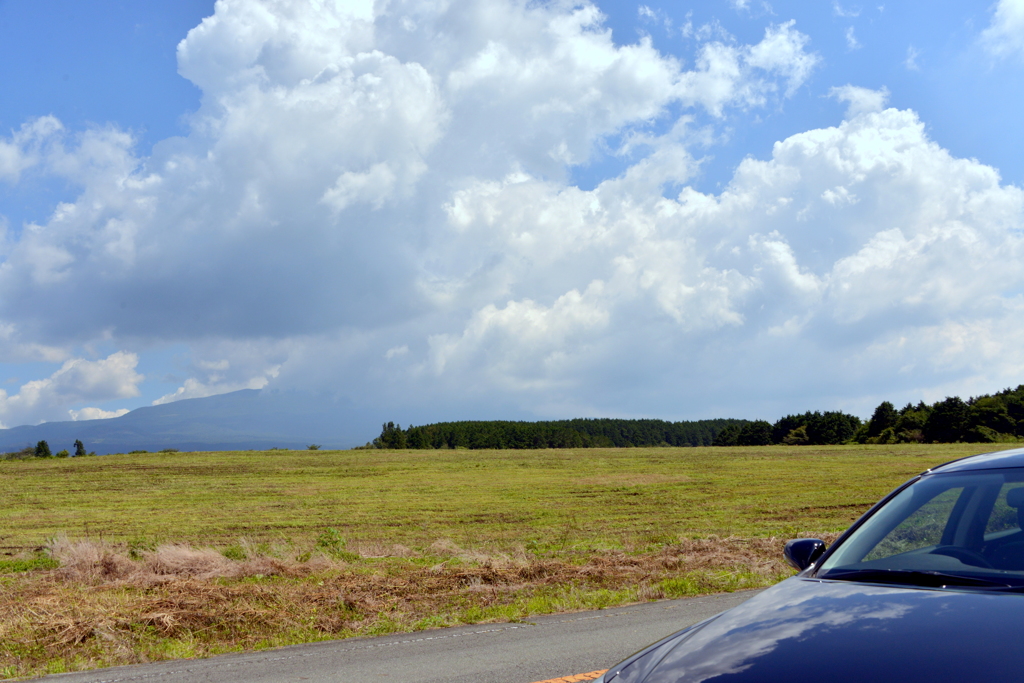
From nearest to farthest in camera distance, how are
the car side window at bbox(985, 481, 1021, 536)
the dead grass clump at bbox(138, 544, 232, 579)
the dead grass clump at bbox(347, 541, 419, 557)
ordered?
the car side window at bbox(985, 481, 1021, 536) < the dead grass clump at bbox(138, 544, 232, 579) < the dead grass clump at bbox(347, 541, 419, 557)

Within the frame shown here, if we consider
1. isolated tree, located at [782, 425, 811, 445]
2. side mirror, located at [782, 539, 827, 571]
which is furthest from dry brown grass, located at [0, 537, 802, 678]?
isolated tree, located at [782, 425, 811, 445]

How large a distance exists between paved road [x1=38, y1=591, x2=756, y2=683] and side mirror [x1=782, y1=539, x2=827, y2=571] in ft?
8.73

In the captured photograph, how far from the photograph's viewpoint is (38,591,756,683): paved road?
589cm

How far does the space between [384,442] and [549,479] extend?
273ft

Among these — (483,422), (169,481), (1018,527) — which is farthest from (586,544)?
(483,422)

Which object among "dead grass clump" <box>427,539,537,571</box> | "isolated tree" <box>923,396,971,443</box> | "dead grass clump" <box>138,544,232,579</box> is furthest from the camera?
"isolated tree" <box>923,396,971,443</box>

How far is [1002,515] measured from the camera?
343 cm

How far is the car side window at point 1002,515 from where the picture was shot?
133 inches

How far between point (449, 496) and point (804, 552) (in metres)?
32.3

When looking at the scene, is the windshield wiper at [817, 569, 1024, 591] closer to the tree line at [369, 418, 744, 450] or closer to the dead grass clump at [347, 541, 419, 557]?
the dead grass clump at [347, 541, 419, 557]

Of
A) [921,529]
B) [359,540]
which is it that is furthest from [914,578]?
[359,540]

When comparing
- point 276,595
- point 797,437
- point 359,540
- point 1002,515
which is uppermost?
point 1002,515

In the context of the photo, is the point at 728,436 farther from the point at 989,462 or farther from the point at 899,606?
the point at 899,606

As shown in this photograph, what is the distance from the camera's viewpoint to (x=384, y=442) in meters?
123
